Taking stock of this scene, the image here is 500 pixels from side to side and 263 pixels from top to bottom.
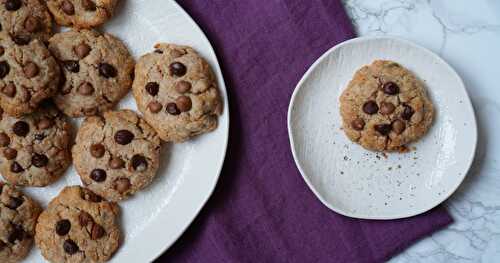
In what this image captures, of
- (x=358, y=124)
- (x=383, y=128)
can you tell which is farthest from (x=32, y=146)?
(x=383, y=128)

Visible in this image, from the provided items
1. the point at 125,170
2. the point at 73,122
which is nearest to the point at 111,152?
the point at 125,170

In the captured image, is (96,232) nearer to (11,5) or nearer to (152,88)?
(152,88)

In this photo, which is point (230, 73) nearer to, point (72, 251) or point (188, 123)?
point (188, 123)

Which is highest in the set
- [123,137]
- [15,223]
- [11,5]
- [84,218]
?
[11,5]

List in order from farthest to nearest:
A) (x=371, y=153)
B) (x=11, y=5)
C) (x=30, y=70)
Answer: (x=371, y=153), (x=11, y=5), (x=30, y=70)

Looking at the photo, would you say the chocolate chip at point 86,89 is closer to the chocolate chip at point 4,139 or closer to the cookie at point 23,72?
the cookie at point 23,72
